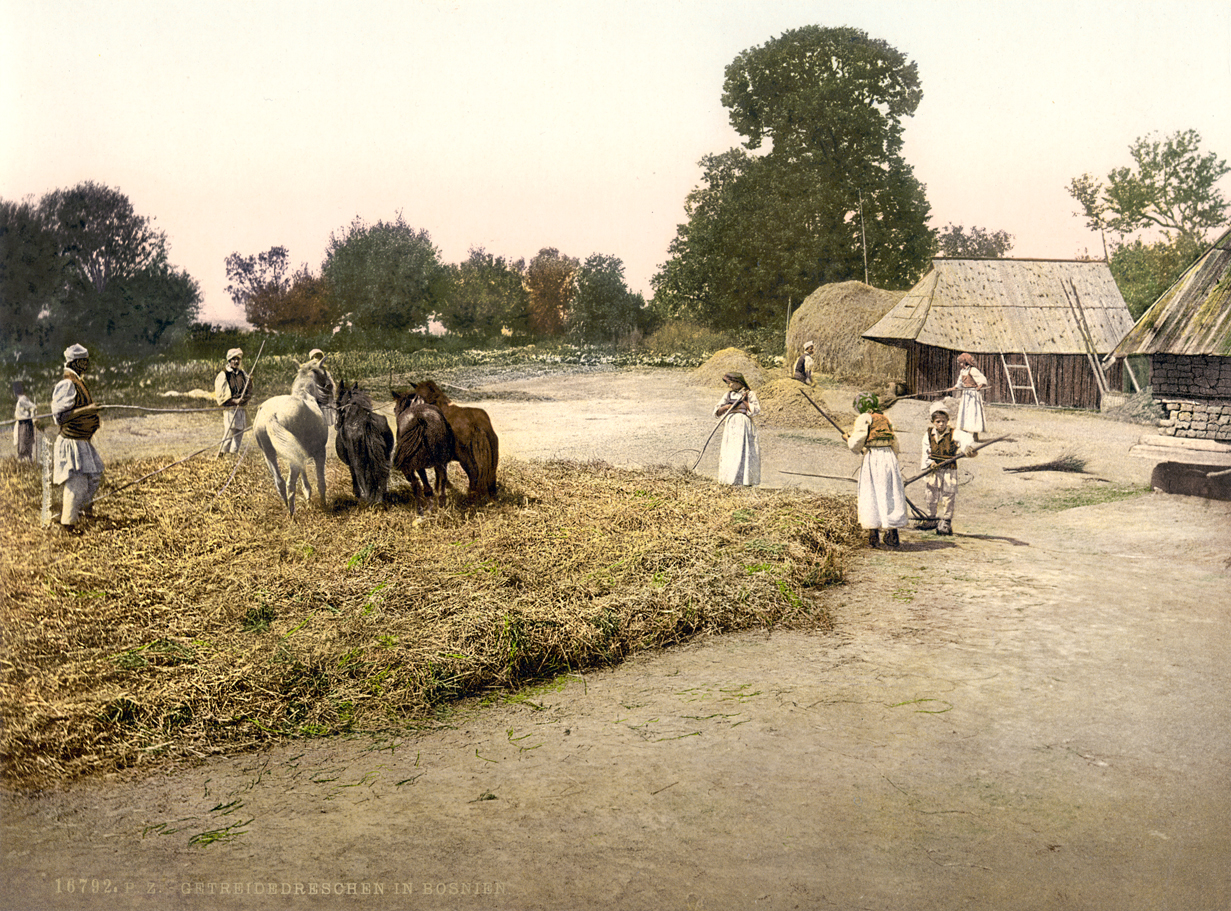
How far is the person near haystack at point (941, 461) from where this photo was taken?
6.27m

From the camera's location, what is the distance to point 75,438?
5285mm

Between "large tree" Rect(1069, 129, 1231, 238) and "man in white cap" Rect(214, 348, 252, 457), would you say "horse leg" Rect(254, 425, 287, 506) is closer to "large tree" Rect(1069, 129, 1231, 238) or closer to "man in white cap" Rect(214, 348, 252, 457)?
"man in white cap" Rect(214, 348, 252, 457)

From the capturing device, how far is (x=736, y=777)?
3174 millimetres

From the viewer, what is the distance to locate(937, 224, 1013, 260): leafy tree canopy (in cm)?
718

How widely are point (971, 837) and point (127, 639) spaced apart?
12.0 ft

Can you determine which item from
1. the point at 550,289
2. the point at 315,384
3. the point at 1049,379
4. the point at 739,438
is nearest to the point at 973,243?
the point at 1049,379

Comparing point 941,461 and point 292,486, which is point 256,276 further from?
point 941,461

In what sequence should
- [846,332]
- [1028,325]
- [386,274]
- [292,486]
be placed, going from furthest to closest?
[846,332] → [1028,325] → [386,274] → [292,486]

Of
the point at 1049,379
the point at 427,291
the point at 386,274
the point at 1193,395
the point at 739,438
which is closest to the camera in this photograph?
the point at 386,274

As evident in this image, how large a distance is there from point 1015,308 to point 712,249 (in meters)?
4.61

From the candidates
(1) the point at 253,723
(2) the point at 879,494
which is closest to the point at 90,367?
(1) the point at 253,723

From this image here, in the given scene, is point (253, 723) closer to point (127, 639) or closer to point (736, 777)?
point (127, 639)

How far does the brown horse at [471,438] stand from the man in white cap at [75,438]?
1.97 m

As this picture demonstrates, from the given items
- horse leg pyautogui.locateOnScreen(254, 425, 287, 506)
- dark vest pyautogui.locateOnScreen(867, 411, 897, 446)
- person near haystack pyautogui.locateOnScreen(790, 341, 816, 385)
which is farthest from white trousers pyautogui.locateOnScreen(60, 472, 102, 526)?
person near haystack pyautogui.locateOnScreen(790, 341, 816, 385)
